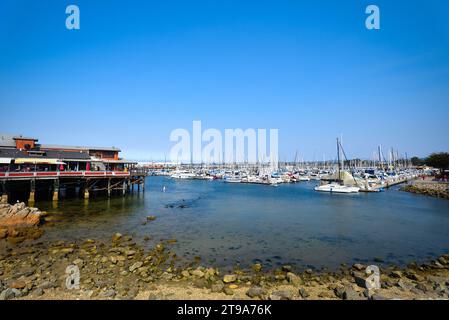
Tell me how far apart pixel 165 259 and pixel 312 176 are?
101372mm

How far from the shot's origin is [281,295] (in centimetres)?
1080

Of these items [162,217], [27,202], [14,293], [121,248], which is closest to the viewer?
[14,293]

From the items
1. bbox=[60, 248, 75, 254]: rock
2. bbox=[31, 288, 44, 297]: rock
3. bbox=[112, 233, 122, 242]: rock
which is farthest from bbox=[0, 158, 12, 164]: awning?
bbox=[31, 288, 44, 297]: rock

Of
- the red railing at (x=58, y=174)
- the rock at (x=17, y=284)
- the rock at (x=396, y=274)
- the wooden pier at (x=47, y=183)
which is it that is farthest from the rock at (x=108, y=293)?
the red railing at (x=58, y=174)

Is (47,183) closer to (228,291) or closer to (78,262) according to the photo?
(78,262)

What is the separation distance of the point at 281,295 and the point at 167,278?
5.57m

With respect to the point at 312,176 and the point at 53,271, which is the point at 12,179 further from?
the point at 312,176

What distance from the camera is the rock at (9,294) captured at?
9898mm

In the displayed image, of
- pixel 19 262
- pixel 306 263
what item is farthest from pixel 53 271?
pixel 306 263

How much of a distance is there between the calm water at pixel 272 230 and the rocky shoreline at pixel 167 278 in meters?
1.80

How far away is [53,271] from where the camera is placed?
1333 centimetres

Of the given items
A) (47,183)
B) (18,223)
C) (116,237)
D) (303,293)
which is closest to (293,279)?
(303,293)

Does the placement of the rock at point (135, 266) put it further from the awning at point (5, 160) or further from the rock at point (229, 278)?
the awning at point (5, 160)

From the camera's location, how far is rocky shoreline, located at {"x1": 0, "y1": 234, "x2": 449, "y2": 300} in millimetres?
10719
